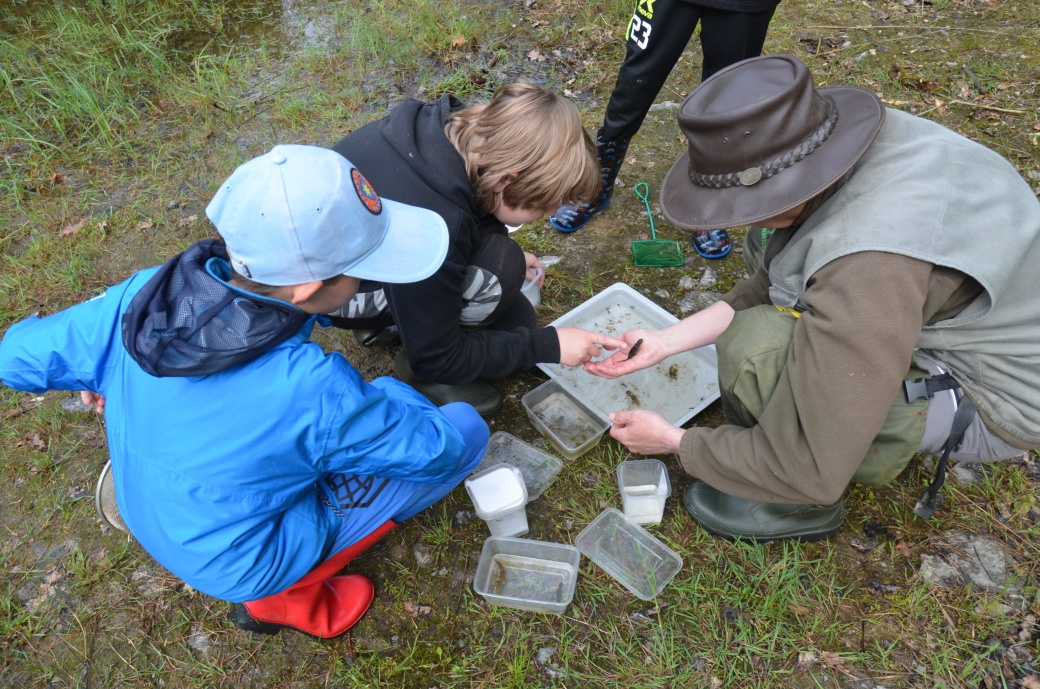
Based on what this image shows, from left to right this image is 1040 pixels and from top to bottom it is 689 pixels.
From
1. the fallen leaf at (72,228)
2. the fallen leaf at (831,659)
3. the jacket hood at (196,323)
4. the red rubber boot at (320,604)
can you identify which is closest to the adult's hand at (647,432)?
the fallen leaf at (831,659)

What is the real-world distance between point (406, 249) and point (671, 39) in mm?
1708

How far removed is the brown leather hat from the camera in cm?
153

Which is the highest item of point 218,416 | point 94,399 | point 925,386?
point 218,416

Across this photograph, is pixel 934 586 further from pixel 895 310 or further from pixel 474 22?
pixel 474 22

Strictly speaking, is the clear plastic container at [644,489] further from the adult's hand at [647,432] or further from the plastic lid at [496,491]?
the plastic lid at [496,491]

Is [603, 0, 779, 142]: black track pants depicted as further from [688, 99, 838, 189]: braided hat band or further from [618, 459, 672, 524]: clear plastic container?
[618, 459, 672, 524]: clear plastic container

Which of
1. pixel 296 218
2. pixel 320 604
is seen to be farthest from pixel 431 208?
pixel 320 604

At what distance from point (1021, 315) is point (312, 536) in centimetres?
205

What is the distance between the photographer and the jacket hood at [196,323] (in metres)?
1.41

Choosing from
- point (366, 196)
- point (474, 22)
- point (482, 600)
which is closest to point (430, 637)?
point (482, 600)

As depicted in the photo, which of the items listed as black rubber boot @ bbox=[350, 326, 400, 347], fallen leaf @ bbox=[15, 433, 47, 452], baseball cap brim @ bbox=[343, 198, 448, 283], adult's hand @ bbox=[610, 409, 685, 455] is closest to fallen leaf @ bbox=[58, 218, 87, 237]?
fallen leaf @ bbox=[15, 433, 47, 452]

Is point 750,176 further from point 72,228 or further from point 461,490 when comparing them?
point 72,228

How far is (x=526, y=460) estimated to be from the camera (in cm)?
248

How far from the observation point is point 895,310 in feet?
4.73
